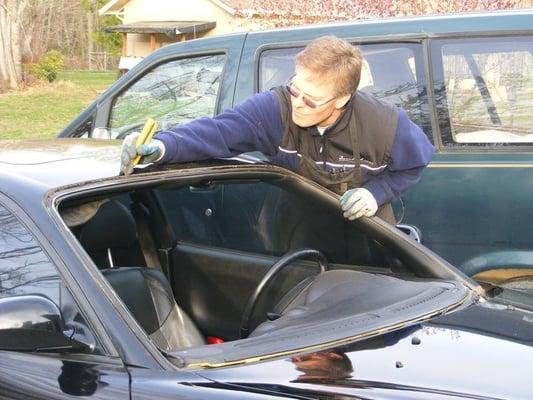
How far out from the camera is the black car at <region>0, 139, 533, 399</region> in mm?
2061

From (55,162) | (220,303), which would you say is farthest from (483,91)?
(55,162)

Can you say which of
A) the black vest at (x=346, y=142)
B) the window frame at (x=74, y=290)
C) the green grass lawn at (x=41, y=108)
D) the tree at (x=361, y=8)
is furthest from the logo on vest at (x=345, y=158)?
A: the green grass lawn at (x=41, y=108)

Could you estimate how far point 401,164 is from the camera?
3326mm

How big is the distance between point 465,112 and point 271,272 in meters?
1.87

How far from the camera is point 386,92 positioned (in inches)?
170

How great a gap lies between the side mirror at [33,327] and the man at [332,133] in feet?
3.41

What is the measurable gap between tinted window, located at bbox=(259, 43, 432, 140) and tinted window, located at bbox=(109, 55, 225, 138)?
1010 millimetres

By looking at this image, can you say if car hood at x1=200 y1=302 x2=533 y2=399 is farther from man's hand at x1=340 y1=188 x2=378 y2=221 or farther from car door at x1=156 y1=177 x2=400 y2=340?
car door at x1=156 y1=177 x2=400 y2=340

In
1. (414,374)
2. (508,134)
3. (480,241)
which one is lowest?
(480,241)

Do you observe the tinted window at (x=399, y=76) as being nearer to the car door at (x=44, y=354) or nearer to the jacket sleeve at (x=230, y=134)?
the jacket sleeve at (x=230, y=134)

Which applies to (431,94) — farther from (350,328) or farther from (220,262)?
(350,328)

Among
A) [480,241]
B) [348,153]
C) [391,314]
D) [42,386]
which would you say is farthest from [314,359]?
[480,241]

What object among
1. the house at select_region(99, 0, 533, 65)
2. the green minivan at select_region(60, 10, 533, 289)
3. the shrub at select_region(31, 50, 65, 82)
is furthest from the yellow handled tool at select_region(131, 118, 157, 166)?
the shrub at select_region(31, 50, 65, 82)

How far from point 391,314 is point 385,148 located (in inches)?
38.5
